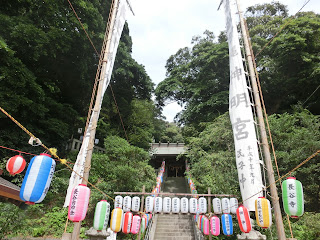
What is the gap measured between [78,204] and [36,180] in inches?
45.5

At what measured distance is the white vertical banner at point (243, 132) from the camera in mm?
5011

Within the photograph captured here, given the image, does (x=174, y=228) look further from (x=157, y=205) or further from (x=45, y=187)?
(x=45, y=187)

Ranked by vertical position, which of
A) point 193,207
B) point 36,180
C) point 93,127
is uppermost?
point 93,127

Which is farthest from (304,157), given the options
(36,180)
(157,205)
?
(36,180)

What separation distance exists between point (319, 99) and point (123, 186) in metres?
14.8

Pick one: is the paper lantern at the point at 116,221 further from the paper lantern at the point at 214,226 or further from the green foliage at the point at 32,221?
the paper lantern at the point at 214,226

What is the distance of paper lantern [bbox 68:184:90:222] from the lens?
13.0 ft

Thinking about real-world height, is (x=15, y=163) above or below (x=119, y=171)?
below

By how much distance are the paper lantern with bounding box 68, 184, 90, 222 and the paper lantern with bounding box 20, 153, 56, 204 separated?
85 cm

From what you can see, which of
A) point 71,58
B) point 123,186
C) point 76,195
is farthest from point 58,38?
point 76,195

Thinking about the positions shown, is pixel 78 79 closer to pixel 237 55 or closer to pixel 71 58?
pixel 71 58

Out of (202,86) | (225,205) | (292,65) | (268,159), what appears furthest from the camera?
(202,86)

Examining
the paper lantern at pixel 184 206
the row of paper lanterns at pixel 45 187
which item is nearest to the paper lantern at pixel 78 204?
the row of paper lanterns at pixel 45 187

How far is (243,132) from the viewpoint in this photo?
5.57 m
